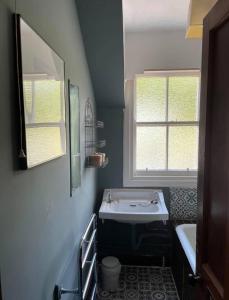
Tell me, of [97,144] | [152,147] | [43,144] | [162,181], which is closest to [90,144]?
[97,144]

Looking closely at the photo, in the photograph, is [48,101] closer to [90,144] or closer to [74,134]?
[74,134]

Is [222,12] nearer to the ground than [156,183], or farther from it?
farther from it

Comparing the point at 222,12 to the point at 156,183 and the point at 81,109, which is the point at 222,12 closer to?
the point at 81,109

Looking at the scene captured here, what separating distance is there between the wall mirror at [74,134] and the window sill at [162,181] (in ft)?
3.53

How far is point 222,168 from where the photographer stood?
0.89 meters

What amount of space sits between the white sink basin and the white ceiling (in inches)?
67.2

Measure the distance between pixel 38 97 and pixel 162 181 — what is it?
2.00m

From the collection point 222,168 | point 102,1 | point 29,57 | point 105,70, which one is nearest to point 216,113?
point 222,168

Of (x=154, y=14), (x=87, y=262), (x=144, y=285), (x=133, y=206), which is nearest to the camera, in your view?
(x=87, y=262)

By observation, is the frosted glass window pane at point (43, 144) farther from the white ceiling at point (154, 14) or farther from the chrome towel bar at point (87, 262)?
the white ceiling at point (154, 14)

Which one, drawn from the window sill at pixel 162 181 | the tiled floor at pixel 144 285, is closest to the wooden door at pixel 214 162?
→ the tiled floor at pixel 144 285

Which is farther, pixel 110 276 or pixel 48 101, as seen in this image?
pixel 110 276

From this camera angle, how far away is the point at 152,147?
8.94 ft

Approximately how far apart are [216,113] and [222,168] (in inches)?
8.7
